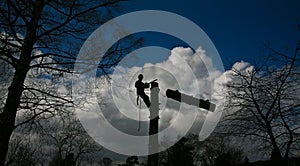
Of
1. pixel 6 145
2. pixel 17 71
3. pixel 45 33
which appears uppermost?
pixel 45 33

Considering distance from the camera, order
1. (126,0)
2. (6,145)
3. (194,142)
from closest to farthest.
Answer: (6,145)
(126,0)
(194,142)

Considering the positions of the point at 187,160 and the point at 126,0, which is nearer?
the point at 126,0

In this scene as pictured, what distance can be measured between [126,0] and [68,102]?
12.5 feet

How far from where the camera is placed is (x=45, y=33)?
724 cm

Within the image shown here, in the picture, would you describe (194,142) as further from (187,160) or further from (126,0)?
(126,0)

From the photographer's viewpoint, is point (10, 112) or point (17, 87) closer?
point (10, 112)

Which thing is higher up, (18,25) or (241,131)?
(18,25)

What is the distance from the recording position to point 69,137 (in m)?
34.3

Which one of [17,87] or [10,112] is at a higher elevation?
[17,87]

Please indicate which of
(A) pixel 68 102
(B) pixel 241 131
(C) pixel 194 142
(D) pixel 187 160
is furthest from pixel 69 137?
(A) pixel 68 102


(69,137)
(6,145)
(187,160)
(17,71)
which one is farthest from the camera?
(69,137)

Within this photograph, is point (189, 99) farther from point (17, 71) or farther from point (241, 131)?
point (241, 131)

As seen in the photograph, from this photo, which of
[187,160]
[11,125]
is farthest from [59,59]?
[187,160]

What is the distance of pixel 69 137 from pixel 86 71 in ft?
95.0
